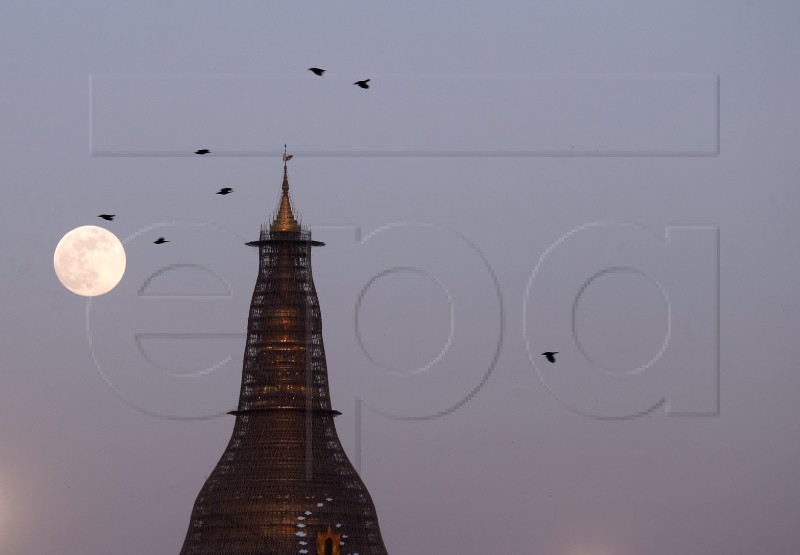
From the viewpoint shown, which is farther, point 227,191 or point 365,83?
point 227,191

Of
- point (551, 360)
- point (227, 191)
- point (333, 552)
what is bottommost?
point (333, 552)

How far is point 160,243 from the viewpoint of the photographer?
145 meters

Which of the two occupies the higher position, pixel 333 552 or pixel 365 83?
pixel 365 83

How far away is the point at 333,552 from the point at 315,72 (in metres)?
71.4

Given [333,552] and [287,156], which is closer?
[287,156]

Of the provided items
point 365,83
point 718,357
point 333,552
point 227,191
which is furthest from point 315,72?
point 333,552

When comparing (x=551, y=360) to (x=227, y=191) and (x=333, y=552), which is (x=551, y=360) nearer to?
(x=227, y=191)

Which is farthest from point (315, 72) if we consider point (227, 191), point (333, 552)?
point (333, 552)

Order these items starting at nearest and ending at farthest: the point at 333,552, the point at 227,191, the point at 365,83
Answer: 1. the point at 365,83
2. the point at 227,191
3. the point at 333,552

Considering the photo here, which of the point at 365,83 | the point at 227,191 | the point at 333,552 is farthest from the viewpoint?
the point at 333,552

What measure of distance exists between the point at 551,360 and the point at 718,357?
30.5 feet

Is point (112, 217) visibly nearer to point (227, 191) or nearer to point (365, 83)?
point (227, 191)

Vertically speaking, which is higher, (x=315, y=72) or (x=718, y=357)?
(x=315, y=72)

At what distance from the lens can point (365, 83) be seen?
12694cm
